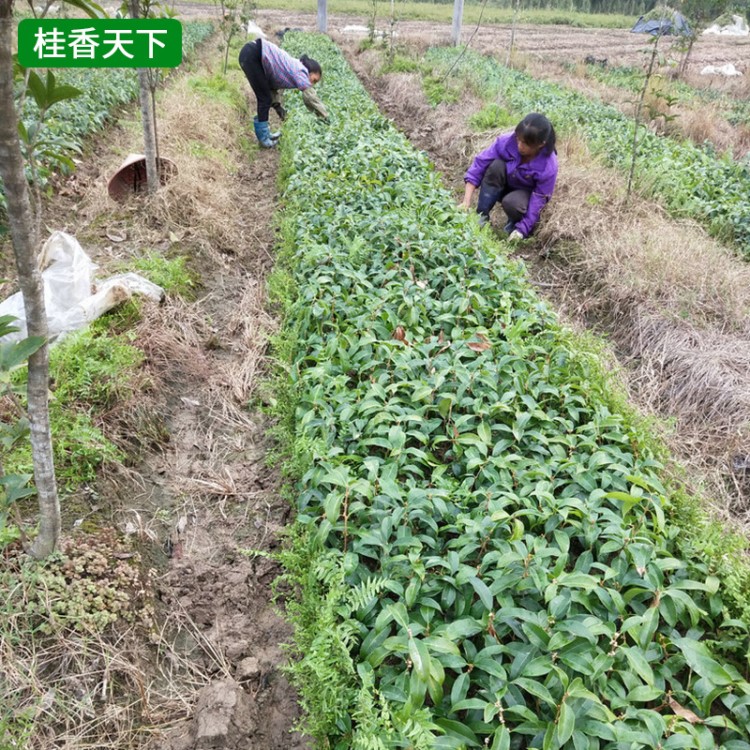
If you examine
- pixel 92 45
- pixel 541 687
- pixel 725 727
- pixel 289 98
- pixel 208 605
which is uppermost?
pixel 92 45

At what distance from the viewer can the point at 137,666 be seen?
2.09m

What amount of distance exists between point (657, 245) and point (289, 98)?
260 inches

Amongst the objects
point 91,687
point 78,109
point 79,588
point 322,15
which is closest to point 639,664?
point 91,687

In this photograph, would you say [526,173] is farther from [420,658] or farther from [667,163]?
[420,658]


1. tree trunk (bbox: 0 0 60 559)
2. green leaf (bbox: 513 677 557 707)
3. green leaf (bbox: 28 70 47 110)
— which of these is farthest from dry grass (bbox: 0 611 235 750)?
green leaf (bbox: 28 70 47 110)

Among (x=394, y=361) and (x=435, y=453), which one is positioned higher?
(x=394, y=361)

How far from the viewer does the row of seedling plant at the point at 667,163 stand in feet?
18.0

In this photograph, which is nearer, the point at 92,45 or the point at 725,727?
the point at 725,727

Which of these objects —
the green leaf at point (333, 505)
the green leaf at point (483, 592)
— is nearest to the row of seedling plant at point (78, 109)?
the green leaf at point (333, 505)

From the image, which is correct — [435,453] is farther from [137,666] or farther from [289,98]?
[289,98]

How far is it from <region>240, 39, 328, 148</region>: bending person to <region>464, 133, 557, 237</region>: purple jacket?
9.93 ft

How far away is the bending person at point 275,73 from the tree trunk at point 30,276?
645 cm

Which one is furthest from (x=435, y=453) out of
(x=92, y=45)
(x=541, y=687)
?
(x=92, y=45)

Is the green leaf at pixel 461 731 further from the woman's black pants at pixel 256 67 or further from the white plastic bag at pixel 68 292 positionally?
the woman's black pants at pixel 256 67
